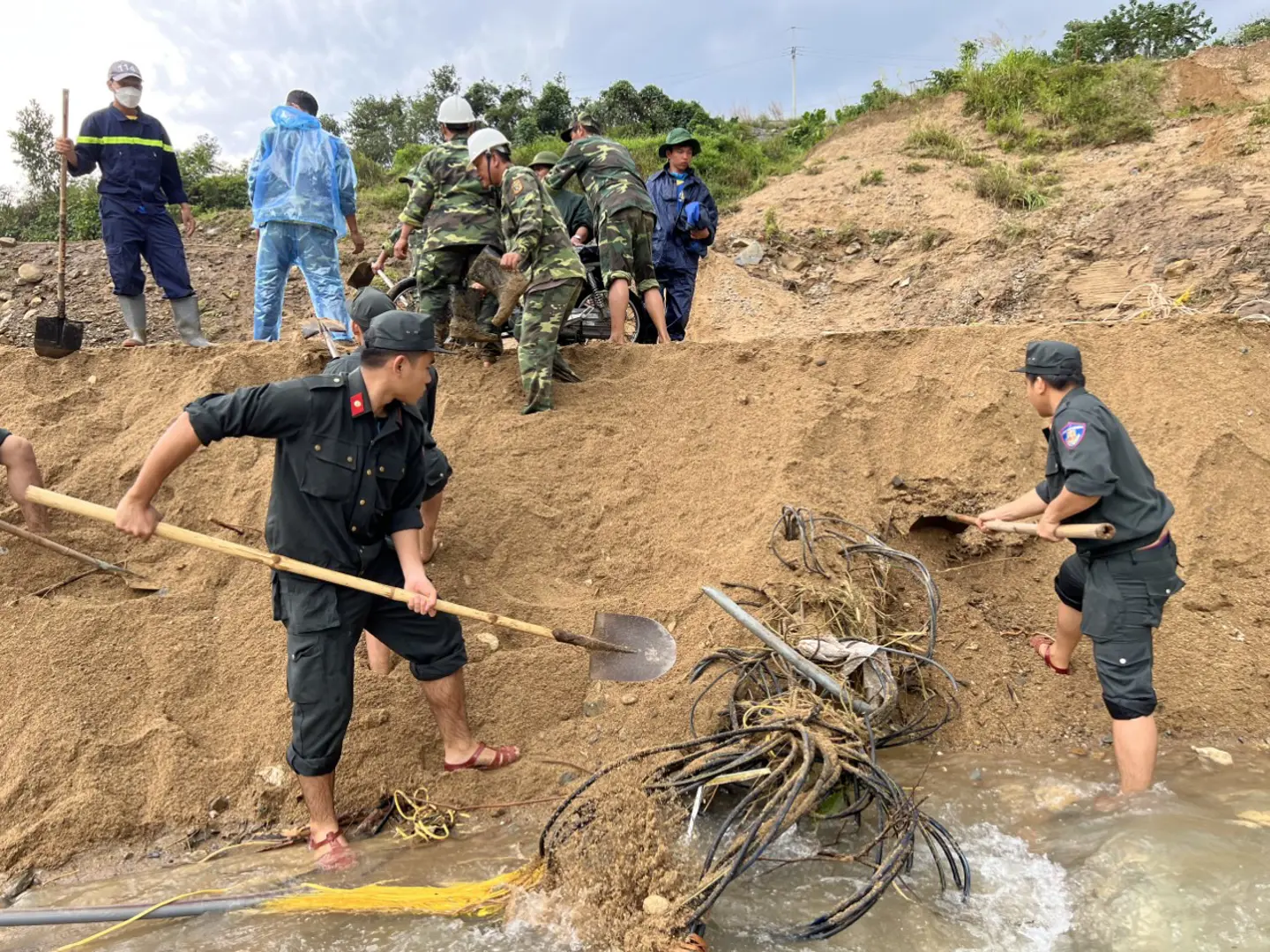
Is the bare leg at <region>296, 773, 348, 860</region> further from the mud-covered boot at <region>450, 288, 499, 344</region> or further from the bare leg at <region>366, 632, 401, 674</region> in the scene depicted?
the mud-covered boot at <region>450, 288, 499, 344</region>

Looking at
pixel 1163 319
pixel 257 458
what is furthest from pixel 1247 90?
pixel 257 458

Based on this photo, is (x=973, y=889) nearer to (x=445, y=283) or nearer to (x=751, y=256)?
(x=445, y=283)

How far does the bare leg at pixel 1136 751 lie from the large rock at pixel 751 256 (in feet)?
27.5

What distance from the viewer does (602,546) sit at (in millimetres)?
4074

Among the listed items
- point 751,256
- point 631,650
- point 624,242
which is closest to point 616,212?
point 624,242

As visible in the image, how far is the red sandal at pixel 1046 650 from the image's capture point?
3449 millimetres

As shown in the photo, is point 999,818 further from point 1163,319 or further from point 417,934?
point 1163,319

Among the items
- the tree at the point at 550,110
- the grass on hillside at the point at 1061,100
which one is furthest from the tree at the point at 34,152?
the grass on hillside at the point at 1061,100

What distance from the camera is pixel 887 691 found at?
2.87 m

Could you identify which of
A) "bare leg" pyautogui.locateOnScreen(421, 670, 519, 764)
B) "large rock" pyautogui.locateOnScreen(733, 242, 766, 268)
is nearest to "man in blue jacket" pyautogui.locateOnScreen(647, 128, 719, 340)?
"bare leg" pyautogui.locateOnScreen(421, 670, 519, 764)

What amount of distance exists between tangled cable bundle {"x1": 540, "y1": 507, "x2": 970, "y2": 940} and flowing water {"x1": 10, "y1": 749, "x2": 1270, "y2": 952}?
108 mm

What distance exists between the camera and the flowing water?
7.30 feet

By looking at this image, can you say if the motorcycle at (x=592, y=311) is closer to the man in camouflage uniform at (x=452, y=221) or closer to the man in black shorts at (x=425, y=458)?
the man in camouflage uniform at (x=452, y=221)

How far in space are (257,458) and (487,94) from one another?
18.3m
